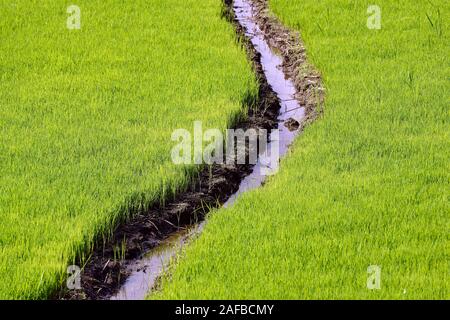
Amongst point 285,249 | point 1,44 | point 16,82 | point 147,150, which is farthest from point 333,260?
point 1,44

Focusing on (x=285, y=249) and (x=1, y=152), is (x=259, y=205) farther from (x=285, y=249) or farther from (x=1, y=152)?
(x=1, y=152)

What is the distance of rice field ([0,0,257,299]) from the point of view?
17.5 ft

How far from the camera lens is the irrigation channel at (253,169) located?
5.16m

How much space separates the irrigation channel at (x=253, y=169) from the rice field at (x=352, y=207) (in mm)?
214

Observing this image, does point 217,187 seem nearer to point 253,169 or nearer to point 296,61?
point 253,169

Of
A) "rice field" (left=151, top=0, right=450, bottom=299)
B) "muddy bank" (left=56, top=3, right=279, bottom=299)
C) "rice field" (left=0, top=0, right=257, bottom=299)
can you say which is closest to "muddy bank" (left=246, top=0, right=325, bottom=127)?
"rice field" (left=151, top=0, right=450, bottom=299)

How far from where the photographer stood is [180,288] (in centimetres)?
471

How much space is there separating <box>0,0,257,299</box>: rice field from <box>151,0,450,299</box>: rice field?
0.67 meters

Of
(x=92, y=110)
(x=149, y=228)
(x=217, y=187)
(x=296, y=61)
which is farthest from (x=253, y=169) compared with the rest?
(x=296, y=61)

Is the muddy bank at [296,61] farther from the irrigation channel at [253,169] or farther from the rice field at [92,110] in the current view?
the rice field at [92,110]

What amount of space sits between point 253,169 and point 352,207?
Result: 1351 millimetres

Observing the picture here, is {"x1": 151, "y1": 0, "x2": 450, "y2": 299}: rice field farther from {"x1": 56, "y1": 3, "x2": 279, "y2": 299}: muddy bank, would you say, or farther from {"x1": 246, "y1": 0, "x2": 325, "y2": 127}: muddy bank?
{"x1": 56, "y1": 3, "x2": 279, "y2": 299}: muddy bank

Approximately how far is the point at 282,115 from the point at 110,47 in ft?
6.91
